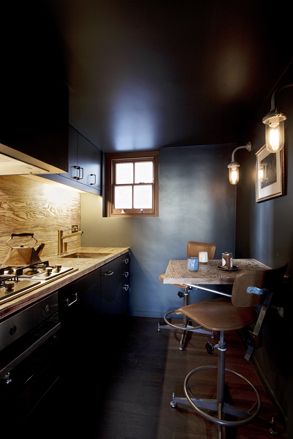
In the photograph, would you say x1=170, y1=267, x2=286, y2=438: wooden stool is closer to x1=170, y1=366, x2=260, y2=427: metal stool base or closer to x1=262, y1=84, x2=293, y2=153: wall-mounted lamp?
x1=170, y1=366, x2=260, y2=427: metal stool base

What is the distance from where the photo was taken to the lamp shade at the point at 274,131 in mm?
1261

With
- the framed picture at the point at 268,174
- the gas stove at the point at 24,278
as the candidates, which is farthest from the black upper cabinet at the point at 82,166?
the framed picture at the point at 268,174

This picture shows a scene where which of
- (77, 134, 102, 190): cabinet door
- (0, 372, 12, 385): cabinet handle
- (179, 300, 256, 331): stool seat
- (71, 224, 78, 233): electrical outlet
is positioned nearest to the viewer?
(0, 372, 12, 385): cabinet handle

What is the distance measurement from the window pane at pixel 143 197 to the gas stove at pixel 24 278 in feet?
5.45

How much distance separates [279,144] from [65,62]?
1.37 m

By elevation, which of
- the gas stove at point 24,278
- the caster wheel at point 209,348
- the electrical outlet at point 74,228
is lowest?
the caster wheel at point 209,348

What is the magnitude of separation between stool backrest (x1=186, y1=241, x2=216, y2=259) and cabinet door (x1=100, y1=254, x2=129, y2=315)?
2.72ft

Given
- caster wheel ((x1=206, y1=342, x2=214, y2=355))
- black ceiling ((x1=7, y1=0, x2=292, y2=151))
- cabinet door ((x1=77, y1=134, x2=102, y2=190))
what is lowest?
caster wheel ((x1=206, y1=342, x2=214, y2=355))

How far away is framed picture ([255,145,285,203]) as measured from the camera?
154cm

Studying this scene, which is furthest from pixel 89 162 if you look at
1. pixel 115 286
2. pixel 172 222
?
pixel 115 286

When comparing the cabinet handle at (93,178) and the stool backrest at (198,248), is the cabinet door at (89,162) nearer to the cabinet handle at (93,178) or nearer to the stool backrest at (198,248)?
the cabinet handle at (93,178)

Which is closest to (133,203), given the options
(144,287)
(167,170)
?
(167,170)

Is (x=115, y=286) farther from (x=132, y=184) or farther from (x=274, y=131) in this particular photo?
(x=274, y=131)

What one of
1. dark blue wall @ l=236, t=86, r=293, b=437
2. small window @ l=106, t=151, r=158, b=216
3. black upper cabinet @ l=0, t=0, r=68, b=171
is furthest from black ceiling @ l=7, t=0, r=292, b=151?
small window @ l=106, t=151, r=158, b=216
